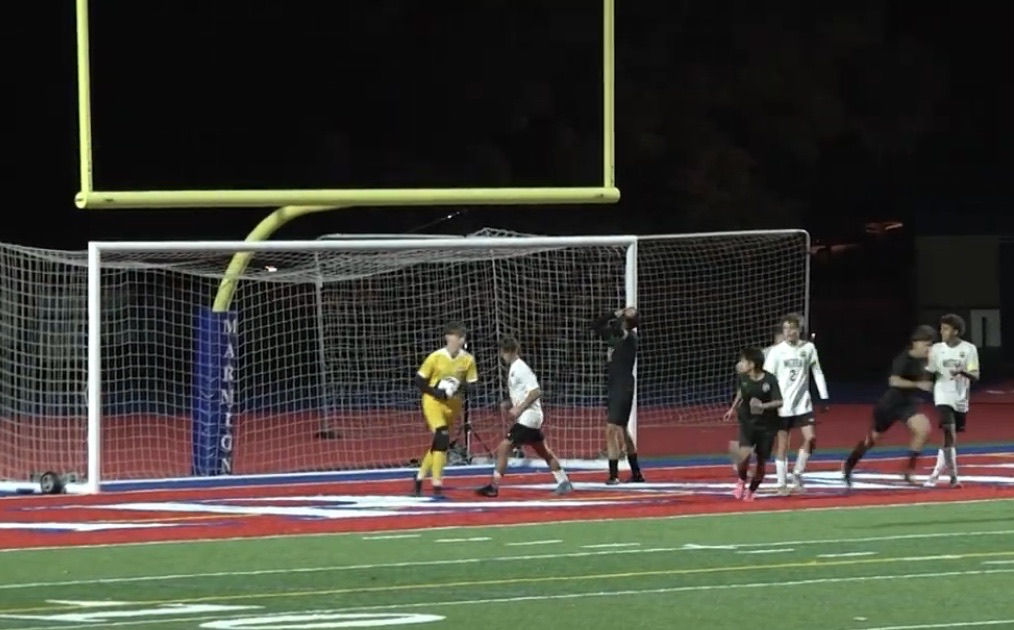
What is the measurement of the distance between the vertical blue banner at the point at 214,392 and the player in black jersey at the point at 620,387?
3.60 metres

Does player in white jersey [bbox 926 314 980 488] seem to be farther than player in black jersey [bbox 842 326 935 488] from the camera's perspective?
Yes

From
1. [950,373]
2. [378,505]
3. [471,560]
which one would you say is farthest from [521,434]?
[471,560]

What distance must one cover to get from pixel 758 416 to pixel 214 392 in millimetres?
5660

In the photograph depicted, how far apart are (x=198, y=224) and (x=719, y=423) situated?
329 inches

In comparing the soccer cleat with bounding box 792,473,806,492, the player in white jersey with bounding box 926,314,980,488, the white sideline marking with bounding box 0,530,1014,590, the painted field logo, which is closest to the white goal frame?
the soccer cleat with bounding box 792,473,806,492

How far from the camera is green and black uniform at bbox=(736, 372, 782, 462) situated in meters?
21.4

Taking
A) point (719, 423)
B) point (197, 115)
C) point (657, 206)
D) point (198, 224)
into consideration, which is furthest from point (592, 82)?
point (657, 206)

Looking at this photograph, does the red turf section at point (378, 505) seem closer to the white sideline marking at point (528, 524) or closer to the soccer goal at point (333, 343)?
the white sideline marking at point (528, 524)

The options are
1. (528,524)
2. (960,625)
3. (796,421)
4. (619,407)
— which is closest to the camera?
(960,625)

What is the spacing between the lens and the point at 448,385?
2178cm

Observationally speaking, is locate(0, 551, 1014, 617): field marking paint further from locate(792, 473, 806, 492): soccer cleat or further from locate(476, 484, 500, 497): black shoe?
locate(476, 484, 500, 497): black shoe

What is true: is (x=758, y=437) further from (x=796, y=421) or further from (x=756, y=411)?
(x=796, y=421)

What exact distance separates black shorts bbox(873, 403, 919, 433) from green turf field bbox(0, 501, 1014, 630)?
88.9 inches

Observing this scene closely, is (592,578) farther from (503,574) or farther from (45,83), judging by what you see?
(45,83)
